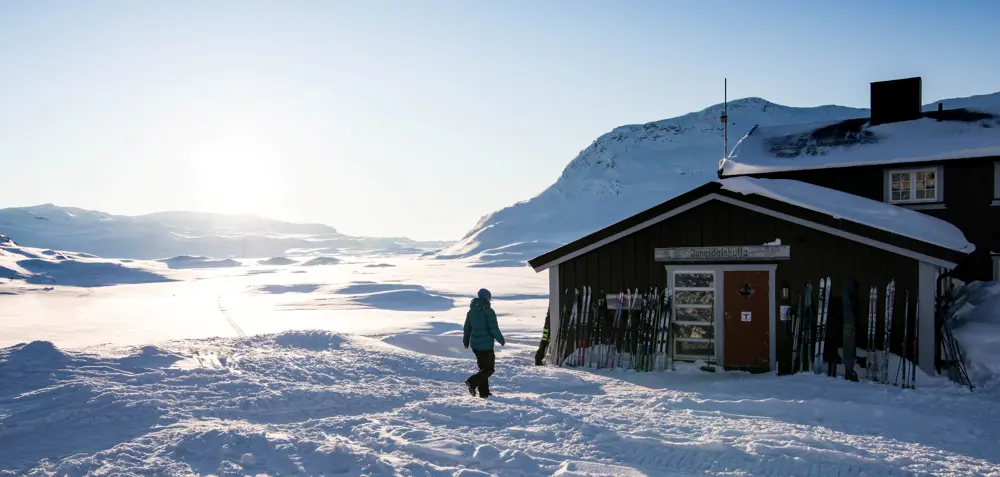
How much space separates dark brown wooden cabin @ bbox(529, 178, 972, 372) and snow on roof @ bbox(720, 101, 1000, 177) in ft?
8.12

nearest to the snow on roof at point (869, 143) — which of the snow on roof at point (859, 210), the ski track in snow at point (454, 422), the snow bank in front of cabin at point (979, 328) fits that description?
the snow on roof at point (859, 210)

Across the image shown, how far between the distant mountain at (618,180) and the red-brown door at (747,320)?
93.8 m

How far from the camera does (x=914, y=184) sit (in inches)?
630

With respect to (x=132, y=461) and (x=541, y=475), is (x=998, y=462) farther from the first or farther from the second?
(x=132, y=461)

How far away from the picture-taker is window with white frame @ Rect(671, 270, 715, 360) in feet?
42.3

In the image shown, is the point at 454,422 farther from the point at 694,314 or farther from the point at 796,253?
the point at 796,253

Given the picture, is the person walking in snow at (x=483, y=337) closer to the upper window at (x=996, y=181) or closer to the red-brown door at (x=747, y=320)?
the red-brown door at (x=747, y=320)

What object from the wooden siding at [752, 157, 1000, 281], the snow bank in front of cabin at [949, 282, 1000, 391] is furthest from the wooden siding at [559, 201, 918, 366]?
the wooden siding at [752, 157, 1000, 281]

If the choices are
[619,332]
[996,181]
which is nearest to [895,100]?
[996,181]

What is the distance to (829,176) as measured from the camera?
1709 centimetres

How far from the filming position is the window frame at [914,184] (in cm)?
1554

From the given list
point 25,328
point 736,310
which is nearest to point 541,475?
point 736,310

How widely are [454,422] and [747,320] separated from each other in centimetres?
676

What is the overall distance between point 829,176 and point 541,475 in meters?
14.0
